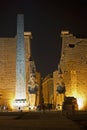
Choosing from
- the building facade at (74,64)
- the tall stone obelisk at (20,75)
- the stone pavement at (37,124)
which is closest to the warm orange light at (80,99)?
the building facade at (74,64)

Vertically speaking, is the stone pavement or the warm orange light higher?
the warm orange light

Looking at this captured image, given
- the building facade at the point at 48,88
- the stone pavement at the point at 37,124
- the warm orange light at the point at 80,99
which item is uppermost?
the building facade at the point at 48,88

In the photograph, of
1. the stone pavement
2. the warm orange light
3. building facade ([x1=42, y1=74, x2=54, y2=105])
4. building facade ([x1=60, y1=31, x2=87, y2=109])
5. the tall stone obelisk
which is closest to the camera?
the stone pavement

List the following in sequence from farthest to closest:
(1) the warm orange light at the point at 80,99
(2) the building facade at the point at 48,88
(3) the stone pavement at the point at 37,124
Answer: (2) the building facade at the point at 48,88
(1) the warm orange light at the point at 80,99
(3) the stone pavement at the point at 37,124

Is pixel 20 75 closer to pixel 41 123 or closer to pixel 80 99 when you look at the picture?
pixel 80 99

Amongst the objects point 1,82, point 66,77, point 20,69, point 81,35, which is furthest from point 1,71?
point 81,35

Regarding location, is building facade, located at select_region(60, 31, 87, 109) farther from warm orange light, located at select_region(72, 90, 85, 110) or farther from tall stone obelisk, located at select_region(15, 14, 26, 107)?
tall stone obelisk, located at select_region(15, 14, 26, 107)

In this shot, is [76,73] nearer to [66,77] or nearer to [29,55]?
[66,77]

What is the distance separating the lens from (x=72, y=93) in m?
30.5

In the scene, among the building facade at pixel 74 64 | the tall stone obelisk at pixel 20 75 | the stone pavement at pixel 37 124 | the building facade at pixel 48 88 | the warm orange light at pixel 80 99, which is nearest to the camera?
the stone pavement at pixel 37 124

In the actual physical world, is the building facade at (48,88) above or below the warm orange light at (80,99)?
above

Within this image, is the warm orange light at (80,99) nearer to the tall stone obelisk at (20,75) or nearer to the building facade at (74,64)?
the building facade at (74,64)

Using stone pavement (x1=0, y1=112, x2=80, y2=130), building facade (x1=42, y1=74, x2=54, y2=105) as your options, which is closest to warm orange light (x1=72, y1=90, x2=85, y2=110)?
building facade (x1=42, y1=74, x2=54, y2=105)

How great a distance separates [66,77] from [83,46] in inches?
120
